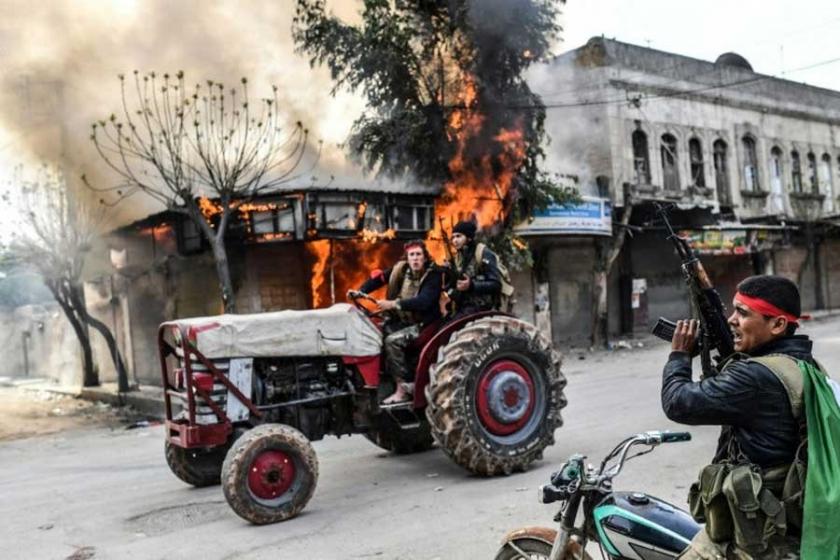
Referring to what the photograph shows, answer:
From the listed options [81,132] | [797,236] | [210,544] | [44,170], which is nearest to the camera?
[210,544]

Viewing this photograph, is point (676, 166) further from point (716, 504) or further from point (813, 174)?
point (716, 504)

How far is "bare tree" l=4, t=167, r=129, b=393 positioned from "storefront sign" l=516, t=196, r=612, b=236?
971 cm

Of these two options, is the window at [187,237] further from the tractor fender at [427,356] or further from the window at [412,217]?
the tractor fender at [427,356]

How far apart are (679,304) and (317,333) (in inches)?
792

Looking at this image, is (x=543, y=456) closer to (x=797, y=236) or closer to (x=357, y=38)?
(x=357, y=38)

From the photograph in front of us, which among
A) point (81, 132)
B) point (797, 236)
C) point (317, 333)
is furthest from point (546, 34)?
point (797, 236)

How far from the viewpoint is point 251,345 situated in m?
6.05

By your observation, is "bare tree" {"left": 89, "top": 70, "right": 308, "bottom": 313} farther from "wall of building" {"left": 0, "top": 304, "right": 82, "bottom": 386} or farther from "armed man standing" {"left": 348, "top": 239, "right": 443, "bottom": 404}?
"wall of building" {"left": 0, "top": 304, "right": 82, "bottom": 386}

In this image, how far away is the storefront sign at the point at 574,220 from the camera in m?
18.3

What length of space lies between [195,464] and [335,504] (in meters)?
1.61

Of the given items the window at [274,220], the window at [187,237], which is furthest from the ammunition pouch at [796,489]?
the window at [187,237]

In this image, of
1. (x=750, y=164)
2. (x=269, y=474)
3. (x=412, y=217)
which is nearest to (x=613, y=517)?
(x=269, y=474)

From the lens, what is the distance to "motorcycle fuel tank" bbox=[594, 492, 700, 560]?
282cm

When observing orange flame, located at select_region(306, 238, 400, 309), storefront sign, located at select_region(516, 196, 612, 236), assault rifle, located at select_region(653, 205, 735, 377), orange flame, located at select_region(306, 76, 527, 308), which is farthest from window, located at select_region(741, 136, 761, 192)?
assault rifle, located at select_region(653, 205, 735, 377)
